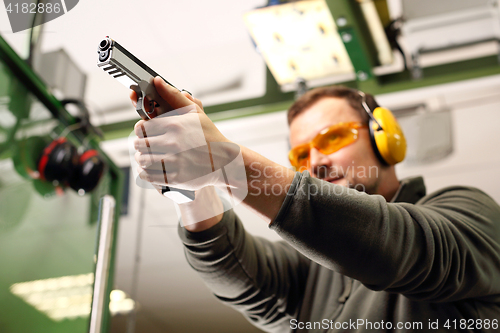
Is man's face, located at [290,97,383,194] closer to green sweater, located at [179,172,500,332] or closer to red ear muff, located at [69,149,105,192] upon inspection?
green sweater, located at [179,172,500,332]

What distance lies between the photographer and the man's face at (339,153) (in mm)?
879

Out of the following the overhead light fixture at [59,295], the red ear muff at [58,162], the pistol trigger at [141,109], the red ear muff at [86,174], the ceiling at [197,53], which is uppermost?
the pistol trigger at [141,109]

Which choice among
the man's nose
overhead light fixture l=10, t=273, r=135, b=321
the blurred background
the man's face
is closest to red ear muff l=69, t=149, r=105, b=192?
the blurred background

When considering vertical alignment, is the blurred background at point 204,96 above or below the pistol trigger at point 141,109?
below

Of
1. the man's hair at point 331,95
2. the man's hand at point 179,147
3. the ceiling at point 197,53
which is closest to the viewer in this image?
the man's hand at point 179,147

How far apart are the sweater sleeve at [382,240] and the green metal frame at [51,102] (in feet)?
4.27

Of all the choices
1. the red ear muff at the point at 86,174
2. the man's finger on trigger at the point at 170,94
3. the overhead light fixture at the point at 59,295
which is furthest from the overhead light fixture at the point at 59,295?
the man's finger on trigger at the point at 170,94

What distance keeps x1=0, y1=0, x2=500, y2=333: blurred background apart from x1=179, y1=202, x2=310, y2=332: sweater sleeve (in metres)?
0.08

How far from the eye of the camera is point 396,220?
63 centimetres

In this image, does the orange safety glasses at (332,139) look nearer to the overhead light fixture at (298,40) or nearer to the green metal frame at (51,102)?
the overhead light fixture at (298,40)

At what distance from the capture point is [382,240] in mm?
601

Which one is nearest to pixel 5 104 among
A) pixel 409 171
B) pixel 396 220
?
pixel 396 220

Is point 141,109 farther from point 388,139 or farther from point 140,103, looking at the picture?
point 388,139

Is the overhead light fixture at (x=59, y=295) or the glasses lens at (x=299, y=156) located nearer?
the glasses lens at (x=299, y=156)
